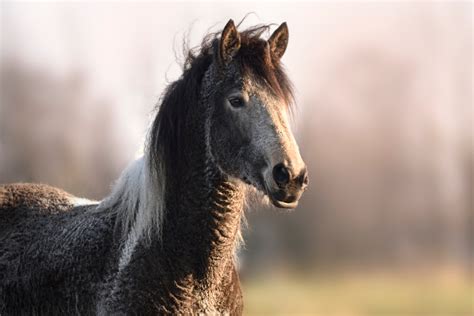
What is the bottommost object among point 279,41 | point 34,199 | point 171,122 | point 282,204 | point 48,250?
point 48,250

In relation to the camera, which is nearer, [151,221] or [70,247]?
[151,221]

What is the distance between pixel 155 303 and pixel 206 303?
398mm

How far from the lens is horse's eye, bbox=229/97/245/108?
558 cm

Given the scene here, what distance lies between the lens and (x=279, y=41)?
623 cm

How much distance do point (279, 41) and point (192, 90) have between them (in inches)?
33.7

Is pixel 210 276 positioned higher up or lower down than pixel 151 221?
lower down

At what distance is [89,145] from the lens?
83.7ft

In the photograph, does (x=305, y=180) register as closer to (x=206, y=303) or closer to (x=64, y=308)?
(x=206, y=303)

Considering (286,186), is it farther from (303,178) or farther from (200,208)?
(200,208)

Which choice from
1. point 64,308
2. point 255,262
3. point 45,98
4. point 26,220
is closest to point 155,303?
point 64,308

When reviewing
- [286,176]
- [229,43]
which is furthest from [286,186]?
[229,43]

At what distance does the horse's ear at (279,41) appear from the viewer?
20.2 ft

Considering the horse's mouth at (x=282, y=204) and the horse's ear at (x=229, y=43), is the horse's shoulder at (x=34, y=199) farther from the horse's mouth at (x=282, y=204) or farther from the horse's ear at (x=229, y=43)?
the horse's mouth at (x=282, y=204)

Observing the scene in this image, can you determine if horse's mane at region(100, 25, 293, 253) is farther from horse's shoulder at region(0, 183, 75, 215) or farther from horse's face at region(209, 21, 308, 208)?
horse's shoulder at region(0, 183, 75, 215)
